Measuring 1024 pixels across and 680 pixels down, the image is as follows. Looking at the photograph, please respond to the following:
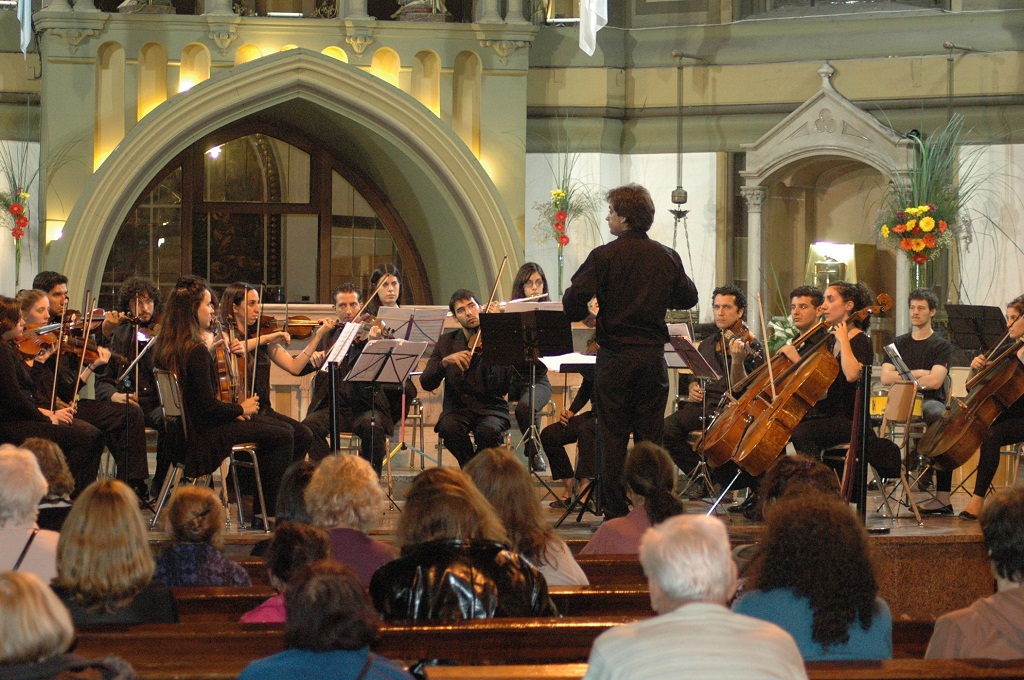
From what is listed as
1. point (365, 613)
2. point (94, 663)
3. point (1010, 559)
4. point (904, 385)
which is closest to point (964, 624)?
point (1010, 559)

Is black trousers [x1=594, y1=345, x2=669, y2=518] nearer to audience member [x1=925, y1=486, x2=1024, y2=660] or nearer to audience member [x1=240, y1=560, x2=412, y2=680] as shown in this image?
audience member [x1=925, y1=486, x2=1024, y2=660]

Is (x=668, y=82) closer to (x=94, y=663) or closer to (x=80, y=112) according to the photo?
(x=80, y=112)

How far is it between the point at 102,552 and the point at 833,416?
4.22 meters

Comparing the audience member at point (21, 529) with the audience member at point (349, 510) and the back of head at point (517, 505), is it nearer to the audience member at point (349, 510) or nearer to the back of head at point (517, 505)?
the audience member at point (349, 510)

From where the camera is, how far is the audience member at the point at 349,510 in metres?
3.91

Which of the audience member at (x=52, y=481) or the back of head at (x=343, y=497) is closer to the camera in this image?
the back of head at (x=343, y=497)

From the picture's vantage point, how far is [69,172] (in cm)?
1038

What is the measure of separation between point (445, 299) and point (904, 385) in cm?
556

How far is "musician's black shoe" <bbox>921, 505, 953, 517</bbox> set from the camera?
7.07 meters

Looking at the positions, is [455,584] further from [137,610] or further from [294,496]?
[294,496]

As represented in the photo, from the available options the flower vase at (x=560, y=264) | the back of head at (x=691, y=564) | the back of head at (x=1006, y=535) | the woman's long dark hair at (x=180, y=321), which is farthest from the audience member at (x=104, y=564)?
→ the flower vase at (x=560, y=264)

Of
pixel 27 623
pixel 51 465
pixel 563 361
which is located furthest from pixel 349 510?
pixel 563 361

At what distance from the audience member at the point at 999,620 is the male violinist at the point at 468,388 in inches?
173

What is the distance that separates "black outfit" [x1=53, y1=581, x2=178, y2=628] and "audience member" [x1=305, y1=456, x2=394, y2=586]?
57 centimetres
